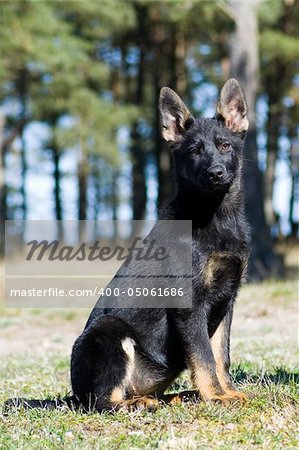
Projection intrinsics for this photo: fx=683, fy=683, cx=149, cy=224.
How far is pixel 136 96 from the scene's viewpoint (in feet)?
98.2

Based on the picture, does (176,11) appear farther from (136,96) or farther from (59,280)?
(59,280)

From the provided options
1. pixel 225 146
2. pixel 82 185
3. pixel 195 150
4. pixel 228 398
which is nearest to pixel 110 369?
pixel 228 398

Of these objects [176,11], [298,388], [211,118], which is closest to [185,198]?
[211,118]

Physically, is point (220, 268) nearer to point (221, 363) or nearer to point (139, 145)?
point (221, 363)

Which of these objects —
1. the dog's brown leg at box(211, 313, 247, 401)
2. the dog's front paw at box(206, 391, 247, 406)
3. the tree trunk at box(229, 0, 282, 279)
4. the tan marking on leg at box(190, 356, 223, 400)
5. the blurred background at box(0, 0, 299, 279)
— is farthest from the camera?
the blurred background at box(0, 0, 299, 279)

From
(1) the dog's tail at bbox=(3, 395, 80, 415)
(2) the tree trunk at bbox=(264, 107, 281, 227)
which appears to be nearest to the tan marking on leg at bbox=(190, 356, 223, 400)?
(1) the dog's tail at bbox=(3, 395, 80, 415)

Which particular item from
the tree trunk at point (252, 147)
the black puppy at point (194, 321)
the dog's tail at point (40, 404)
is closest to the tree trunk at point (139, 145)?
the tree trunk at point (252, 147)

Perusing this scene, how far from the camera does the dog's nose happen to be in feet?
17.7

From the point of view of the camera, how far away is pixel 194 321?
4.87m

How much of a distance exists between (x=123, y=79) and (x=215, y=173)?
87.2 ft

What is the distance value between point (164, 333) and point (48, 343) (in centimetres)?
524

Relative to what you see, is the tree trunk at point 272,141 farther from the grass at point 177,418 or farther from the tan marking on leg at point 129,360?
the tan marking on leg at point 129,360

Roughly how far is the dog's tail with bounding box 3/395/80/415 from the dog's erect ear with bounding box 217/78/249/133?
2615 mm

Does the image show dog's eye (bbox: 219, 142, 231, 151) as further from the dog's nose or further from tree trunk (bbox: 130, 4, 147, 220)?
tree trunk (bbox: 130, 4, 147, 220)
